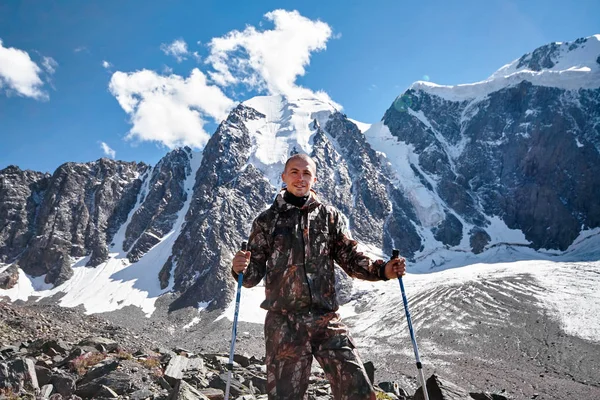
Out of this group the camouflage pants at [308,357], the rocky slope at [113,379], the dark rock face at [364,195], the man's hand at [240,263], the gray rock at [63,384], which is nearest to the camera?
the camouflage pants at [308,357]

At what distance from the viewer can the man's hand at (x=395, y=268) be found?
4.86m

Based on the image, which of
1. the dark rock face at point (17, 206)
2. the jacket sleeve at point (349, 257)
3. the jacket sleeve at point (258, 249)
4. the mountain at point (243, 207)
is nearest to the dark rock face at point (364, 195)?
the mountain at point (243, 207)

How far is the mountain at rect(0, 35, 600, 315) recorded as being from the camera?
129 meters

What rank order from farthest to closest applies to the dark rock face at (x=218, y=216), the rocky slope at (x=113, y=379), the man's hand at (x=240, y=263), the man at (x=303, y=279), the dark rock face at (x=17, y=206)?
the dark rock face at (x=17, y=206) → the dark rock face at (x=218, y=216) → the rocky slope at (x=113, y=379) → the man's hand at (x=240, y=263) → the man at (x=303, y=279)

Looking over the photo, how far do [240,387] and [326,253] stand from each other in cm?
705

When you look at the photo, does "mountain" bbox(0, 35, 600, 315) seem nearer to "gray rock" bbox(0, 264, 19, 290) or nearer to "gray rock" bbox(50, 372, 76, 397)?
"gray rock" bbox(0, 264, 19, 290)

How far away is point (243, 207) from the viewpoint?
146m

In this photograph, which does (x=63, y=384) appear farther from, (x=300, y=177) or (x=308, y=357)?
(x=300, y=177)

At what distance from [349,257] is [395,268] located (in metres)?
0.67

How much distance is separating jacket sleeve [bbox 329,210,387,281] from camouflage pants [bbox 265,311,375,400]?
0.71 meters

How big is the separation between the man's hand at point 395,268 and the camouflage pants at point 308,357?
858mm

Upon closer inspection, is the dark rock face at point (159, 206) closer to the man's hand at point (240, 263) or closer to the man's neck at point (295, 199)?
the man's neck at point (295, 199)

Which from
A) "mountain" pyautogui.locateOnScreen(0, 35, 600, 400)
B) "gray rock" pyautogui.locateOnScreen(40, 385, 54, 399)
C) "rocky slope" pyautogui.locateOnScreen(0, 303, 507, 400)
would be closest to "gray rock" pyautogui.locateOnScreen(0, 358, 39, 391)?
"rocky slope" pyautogui.locateOnScreen(0, 303, 507, 400)

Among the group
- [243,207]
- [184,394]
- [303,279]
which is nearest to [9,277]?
[243,207]
